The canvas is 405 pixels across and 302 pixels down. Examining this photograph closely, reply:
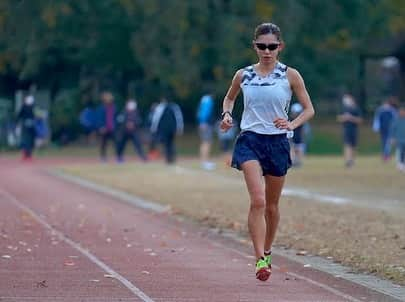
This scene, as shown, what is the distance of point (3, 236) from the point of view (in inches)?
600

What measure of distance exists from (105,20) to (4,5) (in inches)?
711

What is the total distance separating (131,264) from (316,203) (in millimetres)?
8732

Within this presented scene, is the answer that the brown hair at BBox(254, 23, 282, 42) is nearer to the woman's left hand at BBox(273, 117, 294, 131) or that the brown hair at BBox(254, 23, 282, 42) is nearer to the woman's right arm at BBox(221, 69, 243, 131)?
the woman's right arm at BBox(221, 69, 243, 131)

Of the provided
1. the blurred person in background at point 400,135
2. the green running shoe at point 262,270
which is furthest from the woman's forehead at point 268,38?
the blurred person in background at point 400,135

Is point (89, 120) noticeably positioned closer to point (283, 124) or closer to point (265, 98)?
point (265, 98)

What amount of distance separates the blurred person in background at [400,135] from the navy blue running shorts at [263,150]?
22.0m

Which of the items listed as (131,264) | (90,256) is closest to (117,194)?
(90,256)

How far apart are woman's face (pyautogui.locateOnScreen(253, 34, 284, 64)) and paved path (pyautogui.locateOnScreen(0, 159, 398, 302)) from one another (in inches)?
77.1

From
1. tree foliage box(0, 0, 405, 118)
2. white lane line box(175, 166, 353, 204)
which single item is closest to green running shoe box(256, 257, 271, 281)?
white lane line box(175, 166, 353, 204)

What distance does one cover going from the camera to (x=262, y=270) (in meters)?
10.5

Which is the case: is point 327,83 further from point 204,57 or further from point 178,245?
point 178,245

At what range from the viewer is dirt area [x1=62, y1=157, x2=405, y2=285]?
1366 cm

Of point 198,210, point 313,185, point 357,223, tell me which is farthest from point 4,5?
point 357,223

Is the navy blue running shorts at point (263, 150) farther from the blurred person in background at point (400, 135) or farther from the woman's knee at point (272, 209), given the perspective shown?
the blurred person in background at point (400, 135)
